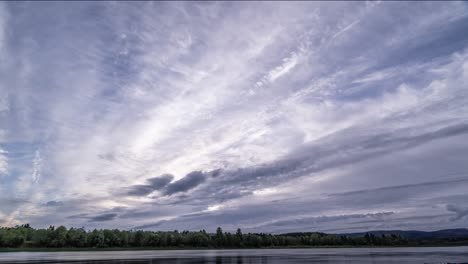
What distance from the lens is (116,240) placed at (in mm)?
199000

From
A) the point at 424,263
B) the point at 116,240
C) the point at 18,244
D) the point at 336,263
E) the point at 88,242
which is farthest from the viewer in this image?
the point at 116,240

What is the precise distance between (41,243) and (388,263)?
182 m

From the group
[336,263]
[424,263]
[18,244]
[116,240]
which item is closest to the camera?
[424,263]

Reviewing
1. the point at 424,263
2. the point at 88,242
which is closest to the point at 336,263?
the point at 424,263

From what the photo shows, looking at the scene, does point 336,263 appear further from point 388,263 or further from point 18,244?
point 18,244

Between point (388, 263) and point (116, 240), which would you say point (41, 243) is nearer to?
point (116, 240)

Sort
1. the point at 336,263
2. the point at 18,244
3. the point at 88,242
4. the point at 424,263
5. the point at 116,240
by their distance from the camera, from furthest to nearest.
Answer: the point at 116,240 → the point at 88,242 → the point at 18,244 → the point at 336,263 → the point at 424,263

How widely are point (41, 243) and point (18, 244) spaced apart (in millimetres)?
12580

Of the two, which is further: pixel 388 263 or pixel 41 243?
pixel 41 243

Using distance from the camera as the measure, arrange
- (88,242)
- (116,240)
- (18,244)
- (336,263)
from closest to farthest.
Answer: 1. (336,263)
2. (18,244)
3. (88,242)
4. (116,240)

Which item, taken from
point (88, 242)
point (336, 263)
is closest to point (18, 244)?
point (88, 242)

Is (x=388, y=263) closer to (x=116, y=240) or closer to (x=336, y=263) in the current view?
(x=336, y=263)

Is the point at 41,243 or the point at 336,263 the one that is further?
the point at 41,243

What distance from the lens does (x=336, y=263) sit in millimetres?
75750
